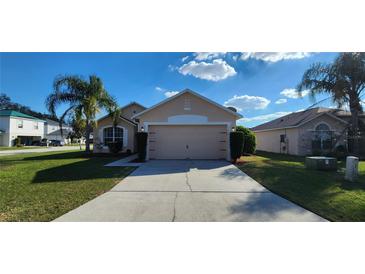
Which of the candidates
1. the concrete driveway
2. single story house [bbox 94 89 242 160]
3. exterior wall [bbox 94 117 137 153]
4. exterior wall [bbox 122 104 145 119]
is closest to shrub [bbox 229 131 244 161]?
single story house [bbox 94 89 242 160]

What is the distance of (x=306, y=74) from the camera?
15406 millimetres

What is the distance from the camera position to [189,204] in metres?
5.09

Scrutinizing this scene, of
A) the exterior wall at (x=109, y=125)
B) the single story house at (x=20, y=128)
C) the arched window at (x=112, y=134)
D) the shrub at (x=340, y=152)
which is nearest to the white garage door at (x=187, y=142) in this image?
the exterior wall at (x=109, y=125)

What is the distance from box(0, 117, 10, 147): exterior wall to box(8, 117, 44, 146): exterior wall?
39 centimetres

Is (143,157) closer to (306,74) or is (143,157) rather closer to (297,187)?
(297,187)

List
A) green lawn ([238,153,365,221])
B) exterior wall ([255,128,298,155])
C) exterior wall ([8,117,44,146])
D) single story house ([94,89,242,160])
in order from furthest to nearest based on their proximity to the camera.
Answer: exterior wall ([8,117,44,146]), exterior wall ([255,128,298,155]), single story house ([94,89,242,160]), green lawn ([238,153,365,221])

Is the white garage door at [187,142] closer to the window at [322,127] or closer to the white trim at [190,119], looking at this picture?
the white trim at [190,119]

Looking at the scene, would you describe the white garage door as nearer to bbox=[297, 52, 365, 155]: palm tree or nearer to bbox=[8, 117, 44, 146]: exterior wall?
bbox=[297, 52, 365, 155]: palm tree

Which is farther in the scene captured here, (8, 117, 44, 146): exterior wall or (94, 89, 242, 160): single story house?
(8, 117, 44, 146): exterior wall

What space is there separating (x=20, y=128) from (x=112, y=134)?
2857cm

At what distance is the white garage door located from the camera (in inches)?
549

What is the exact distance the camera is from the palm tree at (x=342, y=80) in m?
13.7

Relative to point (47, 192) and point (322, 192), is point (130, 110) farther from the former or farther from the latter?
point (322, 192)

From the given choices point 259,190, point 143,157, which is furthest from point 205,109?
point 259,190
